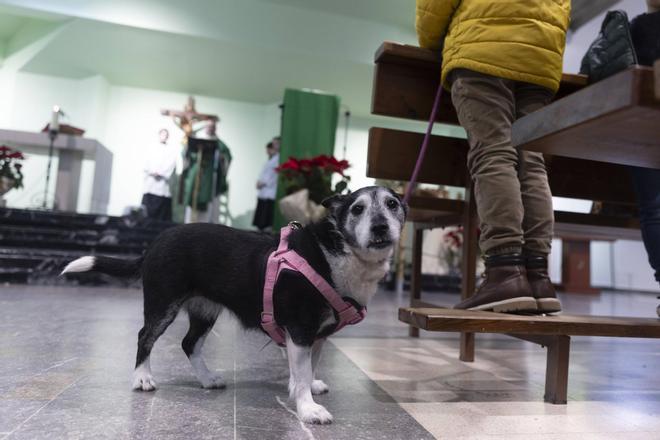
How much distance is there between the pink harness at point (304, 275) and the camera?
147cm

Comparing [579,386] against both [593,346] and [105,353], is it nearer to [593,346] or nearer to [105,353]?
[593,346]

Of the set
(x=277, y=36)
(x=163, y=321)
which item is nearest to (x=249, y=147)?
(x=277, y=36)

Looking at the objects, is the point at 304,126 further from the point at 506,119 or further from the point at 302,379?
the point at 302,379

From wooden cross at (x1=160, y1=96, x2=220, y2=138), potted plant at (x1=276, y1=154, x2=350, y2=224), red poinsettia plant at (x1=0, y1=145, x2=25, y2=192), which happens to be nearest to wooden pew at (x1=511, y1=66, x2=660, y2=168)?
potted plant at (x1=276, y1=154, x2=350, y2=224)

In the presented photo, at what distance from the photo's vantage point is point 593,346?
10.1ft

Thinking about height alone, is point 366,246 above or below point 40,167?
below

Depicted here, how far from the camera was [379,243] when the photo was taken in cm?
146

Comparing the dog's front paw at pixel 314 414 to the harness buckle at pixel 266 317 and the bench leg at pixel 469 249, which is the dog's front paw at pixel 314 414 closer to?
the harness buckle at pixel 266 317

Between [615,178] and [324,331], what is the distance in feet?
7.31

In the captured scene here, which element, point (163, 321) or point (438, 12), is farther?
point (438, 12)

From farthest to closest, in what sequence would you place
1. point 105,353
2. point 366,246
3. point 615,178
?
point 615,178 → point 105,353 → point 366,246

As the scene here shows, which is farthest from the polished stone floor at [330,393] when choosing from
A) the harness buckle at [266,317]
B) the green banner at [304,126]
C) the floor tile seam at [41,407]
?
the green banner at [304,126]

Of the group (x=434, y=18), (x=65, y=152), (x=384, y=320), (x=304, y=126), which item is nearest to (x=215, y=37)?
(x=65, y=152)

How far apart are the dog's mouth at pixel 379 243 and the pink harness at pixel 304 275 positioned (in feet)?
0.60
